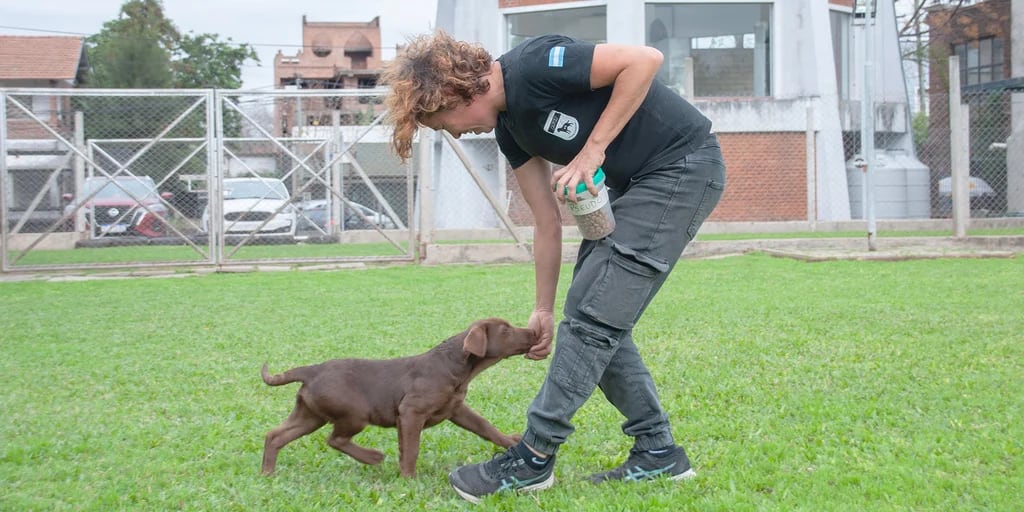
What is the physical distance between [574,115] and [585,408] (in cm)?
202

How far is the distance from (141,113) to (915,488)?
17.4 metres

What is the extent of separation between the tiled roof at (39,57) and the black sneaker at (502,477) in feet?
110

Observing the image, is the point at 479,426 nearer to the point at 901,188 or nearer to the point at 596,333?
the point at 596,333

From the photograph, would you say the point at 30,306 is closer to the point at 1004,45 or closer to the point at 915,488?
the point at 915,488

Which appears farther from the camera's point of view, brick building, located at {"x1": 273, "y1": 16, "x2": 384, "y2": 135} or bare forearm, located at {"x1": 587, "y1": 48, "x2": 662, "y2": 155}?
brick building, located at {"x1": 273, "y1": 16, "x2": 384, "y2": 135}

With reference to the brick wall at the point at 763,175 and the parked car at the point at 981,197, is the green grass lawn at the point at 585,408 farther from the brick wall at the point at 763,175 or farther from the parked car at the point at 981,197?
the brick wall at the point at 763,175

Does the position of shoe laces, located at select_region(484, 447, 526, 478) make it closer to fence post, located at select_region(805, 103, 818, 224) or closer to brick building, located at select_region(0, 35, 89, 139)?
fence post, located at select_region(805, 103, 818, 224)

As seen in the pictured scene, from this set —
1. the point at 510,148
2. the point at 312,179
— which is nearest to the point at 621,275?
the point at 510,148

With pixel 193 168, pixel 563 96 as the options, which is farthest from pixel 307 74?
pixel 563 96

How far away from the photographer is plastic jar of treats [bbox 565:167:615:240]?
10.6 ft

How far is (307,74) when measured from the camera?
7869 centimetres

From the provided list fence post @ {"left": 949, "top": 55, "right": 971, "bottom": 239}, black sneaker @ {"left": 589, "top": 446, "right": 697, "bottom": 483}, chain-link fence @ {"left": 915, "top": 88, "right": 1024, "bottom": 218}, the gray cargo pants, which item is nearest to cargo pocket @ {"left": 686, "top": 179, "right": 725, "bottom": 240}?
the gray cargo pants

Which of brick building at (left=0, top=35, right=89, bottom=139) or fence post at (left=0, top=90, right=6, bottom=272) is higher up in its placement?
brick building at (left=0, top=35, right=89, bottom=139)

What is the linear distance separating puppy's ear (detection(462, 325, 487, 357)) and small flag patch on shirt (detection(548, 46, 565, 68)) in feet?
3.75
